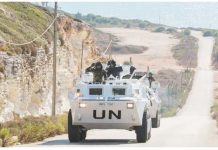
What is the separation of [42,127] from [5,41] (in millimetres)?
18433

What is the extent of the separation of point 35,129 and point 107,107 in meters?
3.23

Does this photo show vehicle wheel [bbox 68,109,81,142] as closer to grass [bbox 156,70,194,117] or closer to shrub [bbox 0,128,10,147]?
shrub [bbox 0,128,10,147]

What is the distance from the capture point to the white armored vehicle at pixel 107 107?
2492cm

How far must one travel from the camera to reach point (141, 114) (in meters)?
25.2

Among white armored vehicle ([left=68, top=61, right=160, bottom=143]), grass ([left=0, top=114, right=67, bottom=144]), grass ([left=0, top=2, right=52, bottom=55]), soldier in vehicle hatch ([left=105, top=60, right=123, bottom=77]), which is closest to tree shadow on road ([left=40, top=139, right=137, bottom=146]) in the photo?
white armored vehicle ([left=68, top=61, right=160, bottom=143])

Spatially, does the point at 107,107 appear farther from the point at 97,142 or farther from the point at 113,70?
the point at 113,70

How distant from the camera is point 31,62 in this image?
164 ft

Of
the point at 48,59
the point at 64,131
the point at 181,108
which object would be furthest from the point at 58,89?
the point at 181,108

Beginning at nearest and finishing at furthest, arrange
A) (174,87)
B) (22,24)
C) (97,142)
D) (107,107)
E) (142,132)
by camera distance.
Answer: (107,107) → (142,132) → (97,142) → (22,24) → (174,87)

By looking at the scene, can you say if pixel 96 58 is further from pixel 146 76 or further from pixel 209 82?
pixel 209 82

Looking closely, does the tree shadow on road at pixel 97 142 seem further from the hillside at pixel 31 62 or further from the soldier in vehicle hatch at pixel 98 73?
the hillside at pixel 31 62

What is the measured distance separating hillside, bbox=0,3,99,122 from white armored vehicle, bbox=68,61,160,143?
1518 centimetres

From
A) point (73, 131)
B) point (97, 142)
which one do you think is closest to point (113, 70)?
point (97, 142)

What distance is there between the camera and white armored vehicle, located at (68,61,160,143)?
24.9 meters
